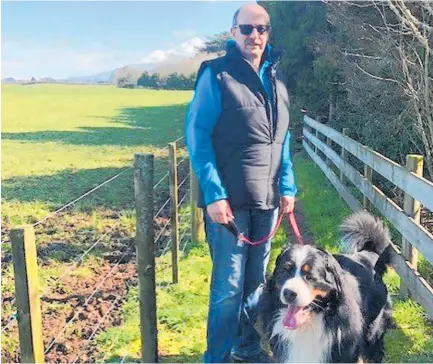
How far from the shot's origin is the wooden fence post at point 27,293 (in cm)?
236

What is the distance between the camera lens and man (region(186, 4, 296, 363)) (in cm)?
310

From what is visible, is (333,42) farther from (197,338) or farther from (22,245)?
(22,245)

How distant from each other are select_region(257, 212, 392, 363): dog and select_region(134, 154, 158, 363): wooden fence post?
72cm

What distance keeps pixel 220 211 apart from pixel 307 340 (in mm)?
887

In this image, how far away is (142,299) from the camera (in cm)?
346

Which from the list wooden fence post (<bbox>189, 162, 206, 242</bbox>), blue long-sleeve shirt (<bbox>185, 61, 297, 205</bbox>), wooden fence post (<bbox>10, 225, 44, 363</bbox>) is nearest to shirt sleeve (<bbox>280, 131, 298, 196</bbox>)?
blue long-sleeve shirt (<bbox>185, 61, 297, 205</bbox>)

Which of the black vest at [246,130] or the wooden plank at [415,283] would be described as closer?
the black vest at [246,130]

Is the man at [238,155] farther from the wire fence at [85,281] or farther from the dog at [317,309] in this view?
the wire fence at [85,281]

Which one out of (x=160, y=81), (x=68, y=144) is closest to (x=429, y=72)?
(x=68, y=144)

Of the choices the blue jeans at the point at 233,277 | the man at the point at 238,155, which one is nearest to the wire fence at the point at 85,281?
the blue jeans at the point at 233,277

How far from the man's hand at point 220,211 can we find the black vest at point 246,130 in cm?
12

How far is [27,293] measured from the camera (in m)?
2.41

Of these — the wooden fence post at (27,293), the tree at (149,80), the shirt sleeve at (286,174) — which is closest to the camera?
the wooden fence post at (27,293)

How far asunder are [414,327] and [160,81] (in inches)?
3150
